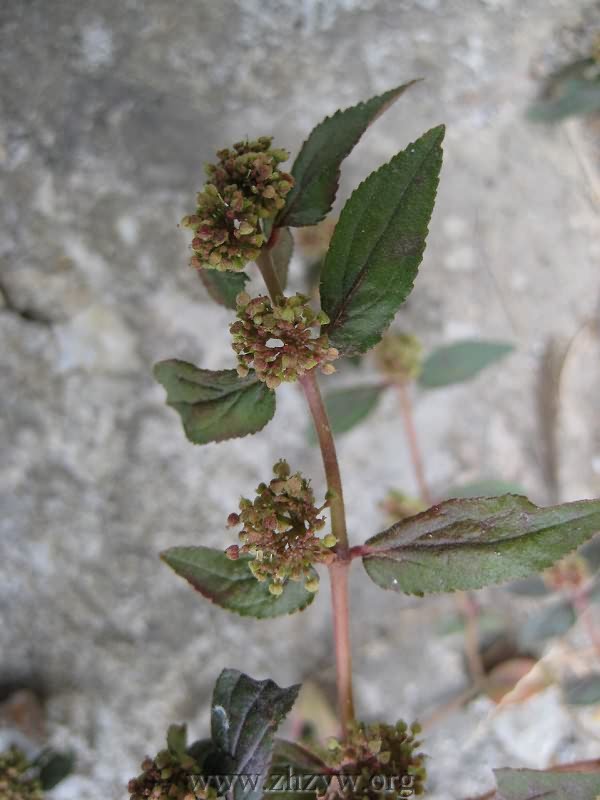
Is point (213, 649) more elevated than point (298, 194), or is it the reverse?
point (298, 194)

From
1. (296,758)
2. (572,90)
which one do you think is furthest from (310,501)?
(572,90)

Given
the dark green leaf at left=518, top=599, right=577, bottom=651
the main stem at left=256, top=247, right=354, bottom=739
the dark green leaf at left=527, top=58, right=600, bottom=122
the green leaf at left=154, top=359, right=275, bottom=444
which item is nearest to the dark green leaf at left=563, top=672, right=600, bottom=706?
the dark green leaf at left=518, top=599, right=577, bottom=651

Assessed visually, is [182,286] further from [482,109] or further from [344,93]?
[482,109]

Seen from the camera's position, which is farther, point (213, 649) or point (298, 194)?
point (213, 649)

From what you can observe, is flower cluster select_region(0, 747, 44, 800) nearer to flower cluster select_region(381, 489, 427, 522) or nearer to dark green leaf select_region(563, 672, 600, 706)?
flower cluster select_region(381, 489, 427, 522)

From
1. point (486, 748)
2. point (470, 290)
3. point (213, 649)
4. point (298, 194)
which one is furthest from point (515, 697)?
point (298, 194)

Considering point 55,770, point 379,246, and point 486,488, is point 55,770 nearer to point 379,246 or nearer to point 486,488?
point 486,488
